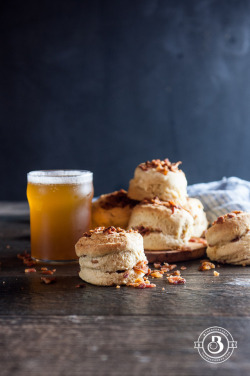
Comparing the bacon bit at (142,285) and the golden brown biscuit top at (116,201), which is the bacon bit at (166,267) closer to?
the bacon bit at (142,285)

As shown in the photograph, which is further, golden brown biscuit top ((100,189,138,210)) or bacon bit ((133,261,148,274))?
golden brown biscuit top ((100,189,138,210))

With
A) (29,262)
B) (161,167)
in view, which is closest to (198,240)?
(161,167)

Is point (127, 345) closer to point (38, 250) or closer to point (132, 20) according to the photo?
point (38, 250)

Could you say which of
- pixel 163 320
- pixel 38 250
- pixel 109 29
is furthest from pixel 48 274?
pixel 109 29

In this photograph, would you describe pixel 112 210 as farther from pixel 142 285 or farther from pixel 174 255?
pixel 142 285

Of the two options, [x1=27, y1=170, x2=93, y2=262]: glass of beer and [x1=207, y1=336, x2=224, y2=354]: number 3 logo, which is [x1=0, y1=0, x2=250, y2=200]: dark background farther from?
[x1=207, y1=336, x2=224, y2=354]: number 3 logo

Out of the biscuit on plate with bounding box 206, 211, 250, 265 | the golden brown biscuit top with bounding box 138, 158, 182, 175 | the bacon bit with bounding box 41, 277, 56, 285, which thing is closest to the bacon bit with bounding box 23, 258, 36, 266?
the bacon bit with bounding box 41, 277, 56, 285

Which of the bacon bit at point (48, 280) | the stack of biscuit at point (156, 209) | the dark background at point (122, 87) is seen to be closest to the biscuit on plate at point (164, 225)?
the stack of biscuit at point (156, 209)

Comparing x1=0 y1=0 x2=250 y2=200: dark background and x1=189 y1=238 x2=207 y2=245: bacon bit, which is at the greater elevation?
x1=0 y1=0 x2=250 y2=200: dark background
